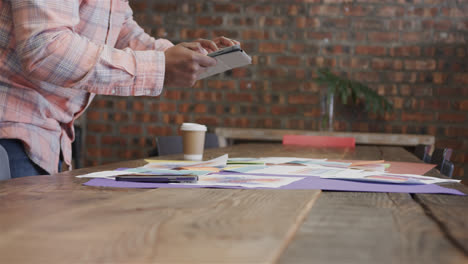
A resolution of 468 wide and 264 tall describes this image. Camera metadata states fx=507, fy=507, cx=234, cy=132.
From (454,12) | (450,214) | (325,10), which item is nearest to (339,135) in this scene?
(325,10)

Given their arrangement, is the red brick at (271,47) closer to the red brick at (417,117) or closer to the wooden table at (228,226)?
the red brick at (417,117)

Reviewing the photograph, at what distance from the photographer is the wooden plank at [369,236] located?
0.47 meters

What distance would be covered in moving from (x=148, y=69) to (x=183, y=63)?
100mm

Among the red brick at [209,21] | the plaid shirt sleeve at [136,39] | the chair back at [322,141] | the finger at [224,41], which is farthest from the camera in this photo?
the red brick at [209,21]

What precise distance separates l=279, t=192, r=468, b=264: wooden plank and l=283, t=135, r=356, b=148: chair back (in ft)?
6.68

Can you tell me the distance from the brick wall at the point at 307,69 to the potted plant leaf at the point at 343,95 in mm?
140

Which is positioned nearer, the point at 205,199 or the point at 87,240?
the point at 87,240

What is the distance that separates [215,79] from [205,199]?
360 centimetres

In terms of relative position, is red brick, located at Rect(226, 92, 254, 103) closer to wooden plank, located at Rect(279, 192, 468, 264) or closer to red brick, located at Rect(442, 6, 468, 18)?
red brick, located at Rect(442, 6, 468, 18)

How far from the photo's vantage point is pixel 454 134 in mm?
4094

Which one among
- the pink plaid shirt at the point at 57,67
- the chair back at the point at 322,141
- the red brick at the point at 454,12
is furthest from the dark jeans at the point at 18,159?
the red brick at the point at 454,12

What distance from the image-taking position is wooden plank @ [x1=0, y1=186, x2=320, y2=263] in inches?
18.4

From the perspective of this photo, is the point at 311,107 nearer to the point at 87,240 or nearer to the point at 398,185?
the point at 398,185

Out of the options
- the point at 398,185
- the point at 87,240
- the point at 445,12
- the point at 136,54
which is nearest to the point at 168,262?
the point at 87,240
